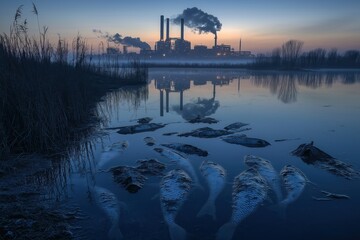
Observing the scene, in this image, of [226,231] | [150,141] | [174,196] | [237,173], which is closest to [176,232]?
[226,231]

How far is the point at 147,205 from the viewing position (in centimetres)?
243

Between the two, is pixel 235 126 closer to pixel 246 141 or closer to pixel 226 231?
pixel 246 141

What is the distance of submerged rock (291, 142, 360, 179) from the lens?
3100 millimetres

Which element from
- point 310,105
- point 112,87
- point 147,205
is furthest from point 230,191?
point 112,87

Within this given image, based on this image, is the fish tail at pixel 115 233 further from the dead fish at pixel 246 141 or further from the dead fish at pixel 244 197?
the dead fish at pixel 246 141

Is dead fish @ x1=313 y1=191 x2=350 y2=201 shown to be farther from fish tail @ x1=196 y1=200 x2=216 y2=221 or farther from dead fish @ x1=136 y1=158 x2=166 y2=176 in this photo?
dead fish @ x1=136 y1=158 x2=166 y2=176

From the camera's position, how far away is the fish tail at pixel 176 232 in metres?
1.96

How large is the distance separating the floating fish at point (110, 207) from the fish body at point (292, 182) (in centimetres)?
137

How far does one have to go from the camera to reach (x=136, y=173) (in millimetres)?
3049

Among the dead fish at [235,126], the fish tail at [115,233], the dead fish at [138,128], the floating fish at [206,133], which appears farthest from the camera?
the dead fish at [235,126]

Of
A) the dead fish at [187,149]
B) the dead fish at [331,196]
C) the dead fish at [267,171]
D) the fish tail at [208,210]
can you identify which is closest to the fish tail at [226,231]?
the fish tail at [208,210]

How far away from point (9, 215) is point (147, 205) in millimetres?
1039

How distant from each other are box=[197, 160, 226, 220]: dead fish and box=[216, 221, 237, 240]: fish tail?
0.14m

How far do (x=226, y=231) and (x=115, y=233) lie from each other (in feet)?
2.56
